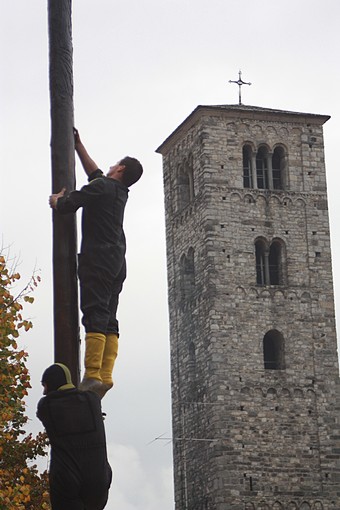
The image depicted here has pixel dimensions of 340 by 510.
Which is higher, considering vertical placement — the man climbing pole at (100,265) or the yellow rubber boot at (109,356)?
the man climbing pole at (100,265)

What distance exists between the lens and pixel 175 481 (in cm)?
4616

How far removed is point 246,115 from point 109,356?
4058 cm

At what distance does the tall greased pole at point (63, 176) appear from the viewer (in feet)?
20.4

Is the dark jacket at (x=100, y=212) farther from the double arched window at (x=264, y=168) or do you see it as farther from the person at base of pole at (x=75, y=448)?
the double arched window at (x=264, y=168)

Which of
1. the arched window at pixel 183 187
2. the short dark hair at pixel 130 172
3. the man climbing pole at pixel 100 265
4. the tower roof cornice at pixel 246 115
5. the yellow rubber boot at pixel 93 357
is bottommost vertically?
the yellow rubber boot at pixel 93 357

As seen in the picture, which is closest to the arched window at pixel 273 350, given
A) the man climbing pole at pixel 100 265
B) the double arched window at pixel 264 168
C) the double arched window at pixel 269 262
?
the double arched window at pixel 269 262

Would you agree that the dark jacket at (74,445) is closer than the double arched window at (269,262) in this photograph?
Yes

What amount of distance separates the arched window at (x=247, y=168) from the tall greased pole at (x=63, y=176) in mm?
39807

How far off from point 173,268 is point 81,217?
4163 centimetres

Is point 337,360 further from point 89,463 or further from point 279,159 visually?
point 89,463

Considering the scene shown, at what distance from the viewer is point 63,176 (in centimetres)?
649

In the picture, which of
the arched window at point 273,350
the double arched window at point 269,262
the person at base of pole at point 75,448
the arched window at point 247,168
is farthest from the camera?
the arched window at point 247,168

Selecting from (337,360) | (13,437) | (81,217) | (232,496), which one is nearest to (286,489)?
(232,496)

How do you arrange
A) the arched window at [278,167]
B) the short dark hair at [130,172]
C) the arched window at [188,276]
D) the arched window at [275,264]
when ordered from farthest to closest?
the arched window at [278,167] < the arched window at [188,276] < the arched window at [275,264] < the short dark hair at [130,172]
